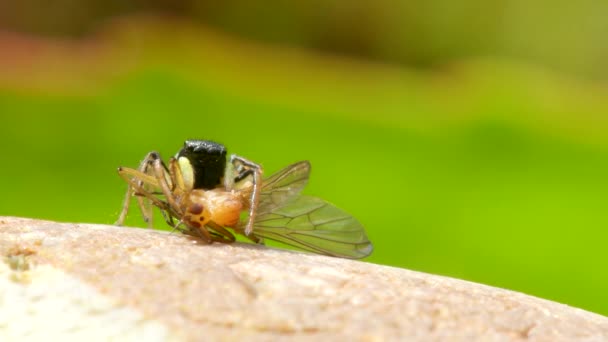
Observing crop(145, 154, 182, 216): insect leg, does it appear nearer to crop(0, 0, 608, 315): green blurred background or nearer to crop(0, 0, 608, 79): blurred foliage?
crop(0, 0, 608, 315): green blurred background

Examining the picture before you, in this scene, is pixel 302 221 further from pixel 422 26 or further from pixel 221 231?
pixel 422 26

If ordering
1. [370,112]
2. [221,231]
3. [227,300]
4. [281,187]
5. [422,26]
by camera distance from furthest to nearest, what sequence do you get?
[422,26], [370,112], [281,187], [221,231], [227,300]

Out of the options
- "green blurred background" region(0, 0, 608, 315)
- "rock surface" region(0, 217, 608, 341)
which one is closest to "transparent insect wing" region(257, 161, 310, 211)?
"rock surface" region(0, 217, 608, 341)

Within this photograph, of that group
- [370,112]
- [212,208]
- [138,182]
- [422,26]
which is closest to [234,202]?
[212,208]

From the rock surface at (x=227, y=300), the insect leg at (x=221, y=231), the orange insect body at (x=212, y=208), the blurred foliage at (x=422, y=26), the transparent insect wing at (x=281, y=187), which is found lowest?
the rock surface at (x=227, y=300)

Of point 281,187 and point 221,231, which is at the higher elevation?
point 281,187

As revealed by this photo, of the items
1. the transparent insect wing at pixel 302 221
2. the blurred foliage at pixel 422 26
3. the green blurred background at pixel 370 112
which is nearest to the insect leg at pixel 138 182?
the transparent insect wing at pixel 302 221

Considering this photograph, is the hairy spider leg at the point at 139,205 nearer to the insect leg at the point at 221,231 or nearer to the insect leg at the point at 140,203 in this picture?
the insect leg at the point at 140,203
